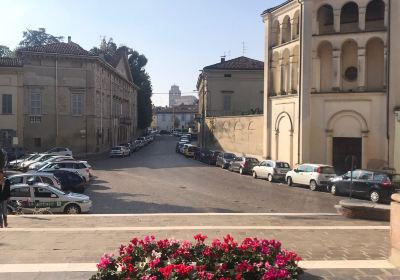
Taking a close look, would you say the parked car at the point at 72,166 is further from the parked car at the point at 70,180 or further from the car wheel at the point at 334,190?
the car wheel at the point at 334,190

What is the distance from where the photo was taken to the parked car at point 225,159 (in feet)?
152

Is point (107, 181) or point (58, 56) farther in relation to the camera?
point (58, 56)

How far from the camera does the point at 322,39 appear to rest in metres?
37.6

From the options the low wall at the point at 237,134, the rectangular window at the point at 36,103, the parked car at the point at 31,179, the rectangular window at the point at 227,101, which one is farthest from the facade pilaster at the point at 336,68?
the rectangular window at the point at 227,101

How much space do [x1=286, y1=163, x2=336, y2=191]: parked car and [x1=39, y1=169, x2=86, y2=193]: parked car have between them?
13074 millimetres

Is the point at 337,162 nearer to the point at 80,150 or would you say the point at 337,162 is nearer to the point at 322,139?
the point at 322,139

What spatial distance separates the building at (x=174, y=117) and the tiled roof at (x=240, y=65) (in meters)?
102

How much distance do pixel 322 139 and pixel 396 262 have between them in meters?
30.1

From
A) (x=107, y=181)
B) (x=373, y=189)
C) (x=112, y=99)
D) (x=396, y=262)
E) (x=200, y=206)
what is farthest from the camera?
(x=112, y=99)

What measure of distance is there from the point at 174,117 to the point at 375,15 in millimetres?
145460

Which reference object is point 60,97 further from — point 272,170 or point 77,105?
point 272,170

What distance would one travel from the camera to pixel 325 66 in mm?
38531

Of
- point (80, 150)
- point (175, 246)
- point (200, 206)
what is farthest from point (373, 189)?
point (80, 150)

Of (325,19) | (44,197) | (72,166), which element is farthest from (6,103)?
(44,197)
